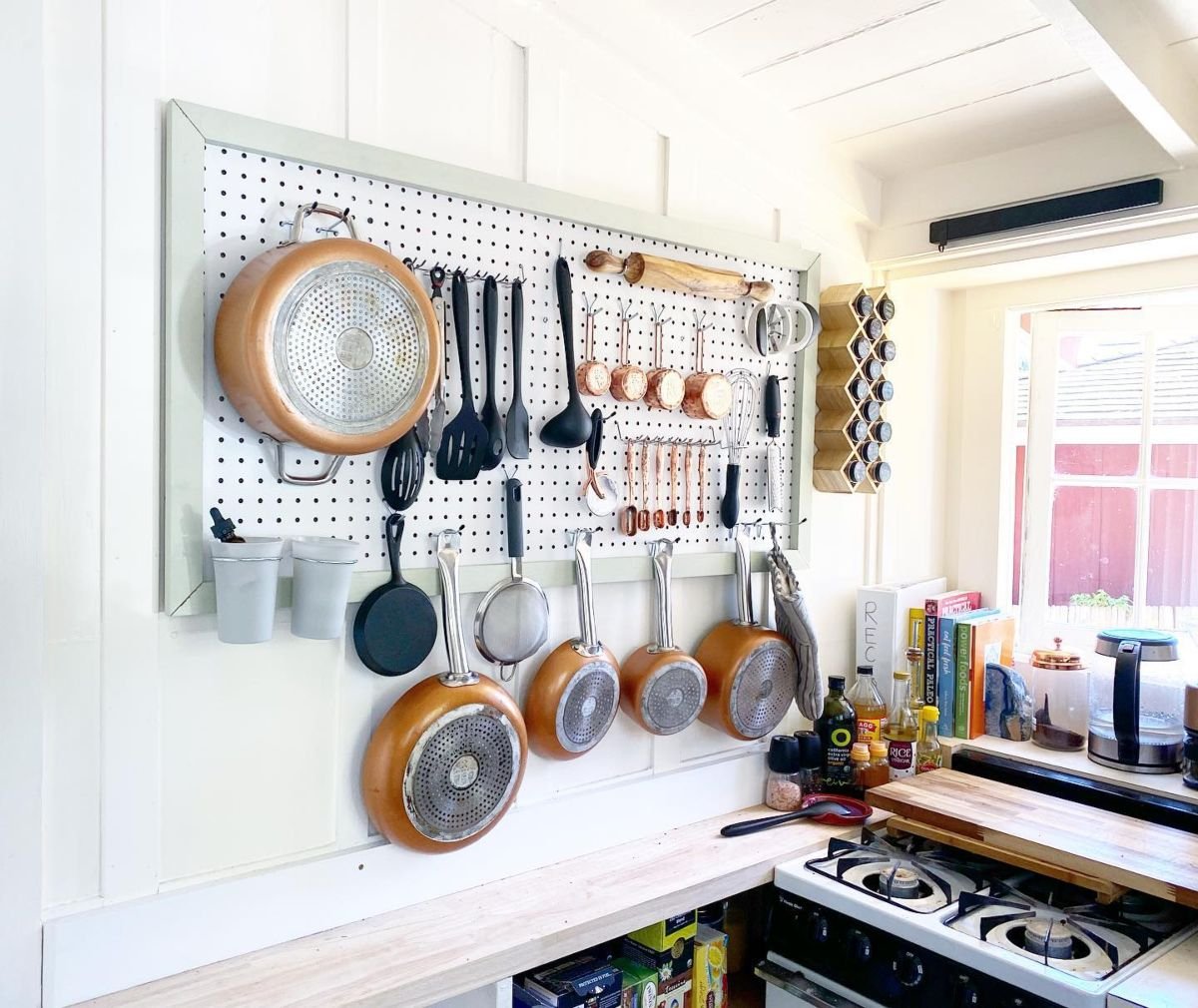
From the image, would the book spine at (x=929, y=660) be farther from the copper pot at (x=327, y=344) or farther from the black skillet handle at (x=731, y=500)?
the copper pot at (x=327, y=344)

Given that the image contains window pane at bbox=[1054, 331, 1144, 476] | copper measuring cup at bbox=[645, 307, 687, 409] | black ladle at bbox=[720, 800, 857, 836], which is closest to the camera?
copper measuring cup at bbox=[645, 307, 687, 409]

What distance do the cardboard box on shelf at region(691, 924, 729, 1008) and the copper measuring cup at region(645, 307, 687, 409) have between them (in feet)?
3.32

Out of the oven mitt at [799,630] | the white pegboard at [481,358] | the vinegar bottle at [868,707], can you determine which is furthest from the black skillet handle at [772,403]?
the vinegar bottle at [868,707]

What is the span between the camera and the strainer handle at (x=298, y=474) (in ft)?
4.47

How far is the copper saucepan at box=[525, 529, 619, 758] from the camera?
1652 mm

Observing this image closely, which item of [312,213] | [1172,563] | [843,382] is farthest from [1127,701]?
[312,213]

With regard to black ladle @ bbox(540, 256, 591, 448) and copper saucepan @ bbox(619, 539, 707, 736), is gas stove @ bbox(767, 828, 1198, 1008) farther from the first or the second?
black ladle @ bbox(540, 256, 591, 448)

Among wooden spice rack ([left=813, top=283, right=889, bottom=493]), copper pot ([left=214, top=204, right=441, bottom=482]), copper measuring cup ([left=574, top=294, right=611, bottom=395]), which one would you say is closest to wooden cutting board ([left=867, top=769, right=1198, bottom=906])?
wooden spice rack ([left=813, top=283, right=889, bottom=493])

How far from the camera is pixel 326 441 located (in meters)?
1.30

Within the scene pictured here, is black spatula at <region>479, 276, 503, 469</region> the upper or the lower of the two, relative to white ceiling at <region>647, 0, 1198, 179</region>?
lower

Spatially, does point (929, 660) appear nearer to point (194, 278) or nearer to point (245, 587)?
point (245, 587)

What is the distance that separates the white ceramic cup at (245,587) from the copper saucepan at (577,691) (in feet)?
1.80

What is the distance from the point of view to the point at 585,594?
169 centimetres

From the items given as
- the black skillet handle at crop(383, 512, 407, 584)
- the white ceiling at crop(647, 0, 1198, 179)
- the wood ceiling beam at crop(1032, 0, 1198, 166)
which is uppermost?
the white ceiling at crop(647, 0, 1198, 179)
